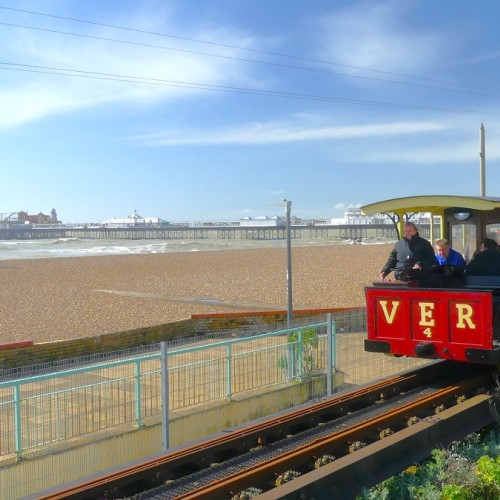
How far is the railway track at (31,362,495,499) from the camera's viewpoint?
5.42m

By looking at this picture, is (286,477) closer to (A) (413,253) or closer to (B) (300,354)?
(A) (413,253)

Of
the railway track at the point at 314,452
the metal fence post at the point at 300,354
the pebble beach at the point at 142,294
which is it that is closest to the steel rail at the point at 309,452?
the railway track at the point at 314,452

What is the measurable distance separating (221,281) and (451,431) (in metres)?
29.5

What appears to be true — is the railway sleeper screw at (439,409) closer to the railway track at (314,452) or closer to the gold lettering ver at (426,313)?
the railway track at (314,452)

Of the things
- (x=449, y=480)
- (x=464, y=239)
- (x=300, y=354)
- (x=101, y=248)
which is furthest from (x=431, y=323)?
(x=101, y=248)

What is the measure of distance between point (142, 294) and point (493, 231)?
73.3 feet

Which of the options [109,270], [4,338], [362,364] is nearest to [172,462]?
[362,364]

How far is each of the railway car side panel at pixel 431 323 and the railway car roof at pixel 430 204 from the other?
115 centimetres

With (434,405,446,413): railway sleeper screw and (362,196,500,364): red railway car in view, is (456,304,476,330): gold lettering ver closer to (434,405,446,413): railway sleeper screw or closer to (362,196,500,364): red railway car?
(362,196,500,364): red railway car

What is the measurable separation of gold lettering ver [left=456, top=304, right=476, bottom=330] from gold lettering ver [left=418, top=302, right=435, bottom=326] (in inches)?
14.3

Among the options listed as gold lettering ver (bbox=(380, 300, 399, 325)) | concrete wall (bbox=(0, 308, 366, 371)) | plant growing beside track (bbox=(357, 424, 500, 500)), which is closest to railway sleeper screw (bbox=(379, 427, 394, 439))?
plant growing beside track (bbox=(357, 424, 500, 500))

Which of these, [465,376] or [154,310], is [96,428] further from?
[154,310]

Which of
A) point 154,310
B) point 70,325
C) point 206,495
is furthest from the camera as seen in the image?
point 154,310

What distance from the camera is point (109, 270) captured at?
46750 millimetres
